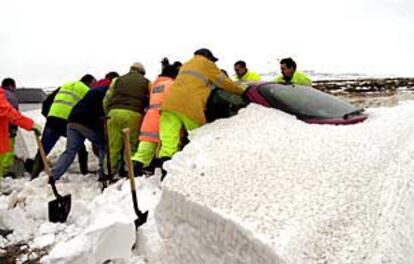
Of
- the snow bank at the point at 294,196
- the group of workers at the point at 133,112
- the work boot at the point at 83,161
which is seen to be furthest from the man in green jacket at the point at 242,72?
the snow bank at the point at 294,196

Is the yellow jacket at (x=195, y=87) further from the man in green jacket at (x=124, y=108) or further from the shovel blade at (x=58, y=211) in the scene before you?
the shovel blade at (x=58, y=211)

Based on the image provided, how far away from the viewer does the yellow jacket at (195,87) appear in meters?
6.33

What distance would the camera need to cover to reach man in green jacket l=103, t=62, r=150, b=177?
25.5 ft

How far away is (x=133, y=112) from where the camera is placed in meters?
7.82

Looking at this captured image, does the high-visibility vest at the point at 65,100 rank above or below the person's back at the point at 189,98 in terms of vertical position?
below

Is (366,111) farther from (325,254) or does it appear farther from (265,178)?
(325,254)

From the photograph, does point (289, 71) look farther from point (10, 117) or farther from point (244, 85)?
point (10, 117)

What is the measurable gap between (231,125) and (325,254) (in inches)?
104

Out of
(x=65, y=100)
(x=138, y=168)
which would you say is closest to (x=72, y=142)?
(x=65, y=100)

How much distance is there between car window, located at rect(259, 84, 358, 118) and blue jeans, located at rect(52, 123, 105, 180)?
2843 millimetres

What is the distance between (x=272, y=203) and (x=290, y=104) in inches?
106

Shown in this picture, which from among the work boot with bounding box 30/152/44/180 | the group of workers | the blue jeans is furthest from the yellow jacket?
the work boot with bounding box 30/152/44/180

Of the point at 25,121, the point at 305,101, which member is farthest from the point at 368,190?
the point at 25,121

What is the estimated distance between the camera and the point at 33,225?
247 inches
